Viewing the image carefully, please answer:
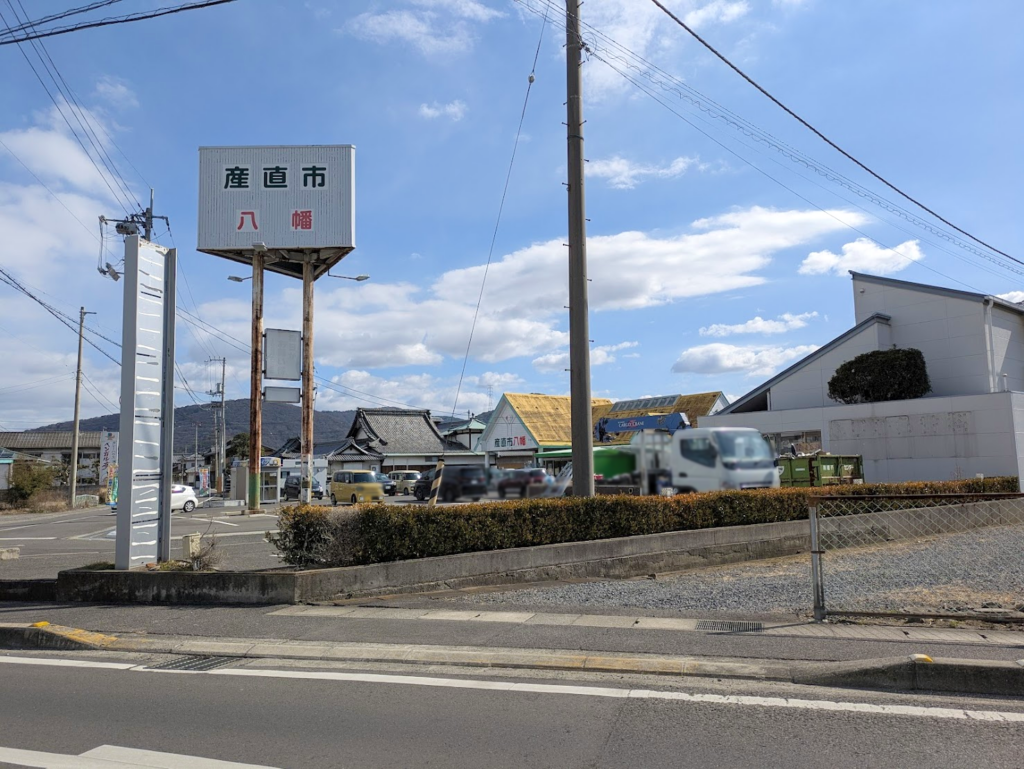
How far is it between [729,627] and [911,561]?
6.68 meters

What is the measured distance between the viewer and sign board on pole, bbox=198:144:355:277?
92.7 ft

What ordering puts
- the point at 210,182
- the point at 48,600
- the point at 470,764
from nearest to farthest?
the point at 470,764 → the point at 48,600 → the point at 210,182

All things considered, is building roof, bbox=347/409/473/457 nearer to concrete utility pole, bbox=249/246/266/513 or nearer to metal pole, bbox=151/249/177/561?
concrete utility pole, bbox=249/246/266/513

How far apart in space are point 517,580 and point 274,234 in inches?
836

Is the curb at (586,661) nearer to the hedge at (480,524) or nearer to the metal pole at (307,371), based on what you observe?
the hedge at (480,524)

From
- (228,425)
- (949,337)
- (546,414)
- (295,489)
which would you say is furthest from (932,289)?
(228,425)

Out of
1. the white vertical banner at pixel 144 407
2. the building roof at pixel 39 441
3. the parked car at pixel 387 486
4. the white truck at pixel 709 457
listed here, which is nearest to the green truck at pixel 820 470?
the white truck at pixel 709 457

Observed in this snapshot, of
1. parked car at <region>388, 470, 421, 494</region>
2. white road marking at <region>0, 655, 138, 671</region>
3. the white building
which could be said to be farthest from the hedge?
parked car at <region>388, 470, 421, 494</region>

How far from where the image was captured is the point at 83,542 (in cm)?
2031

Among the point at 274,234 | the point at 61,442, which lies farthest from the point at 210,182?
the point at 61,442

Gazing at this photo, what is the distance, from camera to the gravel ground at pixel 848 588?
30.8 feet

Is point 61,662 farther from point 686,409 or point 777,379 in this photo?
point 777,379

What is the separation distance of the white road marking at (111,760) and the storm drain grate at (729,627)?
5.10m

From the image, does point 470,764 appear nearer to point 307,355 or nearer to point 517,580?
point 517,580
